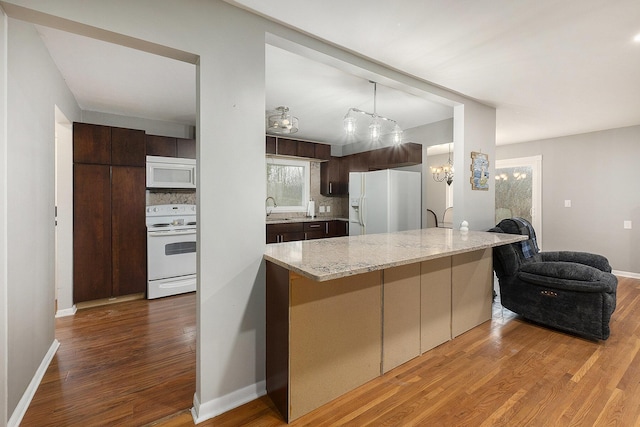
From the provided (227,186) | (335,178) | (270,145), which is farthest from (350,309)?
(335,178)

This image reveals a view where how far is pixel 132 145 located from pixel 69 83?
2.80 ft

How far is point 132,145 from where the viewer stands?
3.66 m

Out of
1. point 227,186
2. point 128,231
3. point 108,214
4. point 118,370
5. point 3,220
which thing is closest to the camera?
point 3,220

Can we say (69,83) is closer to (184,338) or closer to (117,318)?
(117,318)

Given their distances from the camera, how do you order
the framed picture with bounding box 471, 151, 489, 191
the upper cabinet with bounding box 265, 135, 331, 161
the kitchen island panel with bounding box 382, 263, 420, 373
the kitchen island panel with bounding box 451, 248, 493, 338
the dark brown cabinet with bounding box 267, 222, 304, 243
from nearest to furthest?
the kitchen island panel with bounding box 382, 263, 420, 373 < the kitchen island panel with bounding box 451, 248, 493, 338 < the framed picture with bounding box 471, 151, 489, 191 < the dark brown cabinet with bounding box 267, 222, 304, 243 < the upper cabinet with bounding box 265, 135, 331, 161

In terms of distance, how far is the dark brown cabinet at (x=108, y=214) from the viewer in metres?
3.35

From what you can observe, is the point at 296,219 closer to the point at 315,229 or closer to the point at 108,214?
the point at 315,229

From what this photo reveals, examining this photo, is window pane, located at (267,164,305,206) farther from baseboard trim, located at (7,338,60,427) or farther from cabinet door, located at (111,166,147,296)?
baseboard trim, located at (7,338,60,427)

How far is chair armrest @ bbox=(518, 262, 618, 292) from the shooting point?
2.52m

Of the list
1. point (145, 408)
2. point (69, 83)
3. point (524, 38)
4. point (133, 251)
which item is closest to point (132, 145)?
point (69, 83)

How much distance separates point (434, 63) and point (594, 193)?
4306mm

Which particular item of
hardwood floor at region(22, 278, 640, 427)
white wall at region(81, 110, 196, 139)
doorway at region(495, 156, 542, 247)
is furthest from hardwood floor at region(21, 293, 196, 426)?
doorway at region(495, 156, 542, 247)

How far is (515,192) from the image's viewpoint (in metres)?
5.80

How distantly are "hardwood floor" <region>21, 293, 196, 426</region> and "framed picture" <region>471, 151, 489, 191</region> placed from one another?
11.2ft
